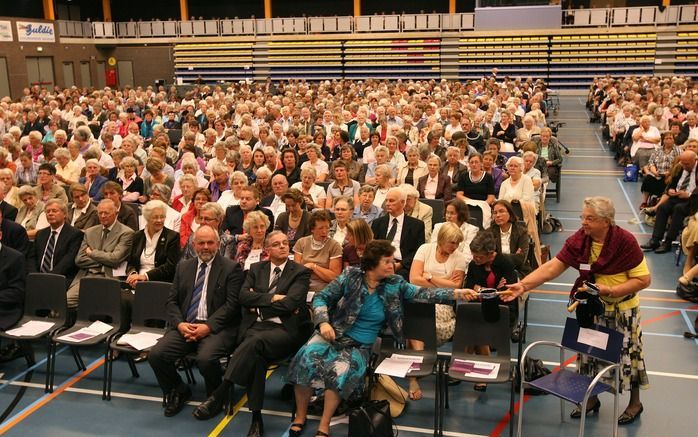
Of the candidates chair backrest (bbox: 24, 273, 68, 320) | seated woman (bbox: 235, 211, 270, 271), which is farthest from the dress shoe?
chair backrest (bbox: 24, 273, 68, 320)

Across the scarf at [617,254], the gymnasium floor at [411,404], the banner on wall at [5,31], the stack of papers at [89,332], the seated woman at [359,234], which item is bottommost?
the gymnasium floor at [411,404]

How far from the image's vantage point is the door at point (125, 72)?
33000 mm

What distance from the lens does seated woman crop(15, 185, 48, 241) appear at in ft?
23.7

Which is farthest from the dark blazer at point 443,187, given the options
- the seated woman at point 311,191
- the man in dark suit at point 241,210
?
the man in dark suit at point 241,210

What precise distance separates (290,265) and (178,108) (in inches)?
530

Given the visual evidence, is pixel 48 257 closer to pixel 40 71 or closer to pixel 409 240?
pixel 409 240

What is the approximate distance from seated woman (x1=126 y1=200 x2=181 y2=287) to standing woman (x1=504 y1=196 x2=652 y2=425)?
319cm

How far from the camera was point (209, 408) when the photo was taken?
4961 millimetres

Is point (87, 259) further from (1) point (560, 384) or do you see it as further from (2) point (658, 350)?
(2) point (658, 350)

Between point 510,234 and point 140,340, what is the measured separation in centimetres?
342

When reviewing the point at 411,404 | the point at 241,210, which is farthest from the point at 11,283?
the point at 411,404

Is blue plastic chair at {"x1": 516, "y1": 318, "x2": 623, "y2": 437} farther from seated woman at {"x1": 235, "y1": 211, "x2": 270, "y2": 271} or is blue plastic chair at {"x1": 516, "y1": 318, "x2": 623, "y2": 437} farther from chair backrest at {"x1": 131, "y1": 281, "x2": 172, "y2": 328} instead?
chair backrest at {"x1": 131, "y1": 281, "x2": 172, "y2": 328}

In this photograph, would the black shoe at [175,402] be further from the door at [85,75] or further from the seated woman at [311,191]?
the door at [85,75]

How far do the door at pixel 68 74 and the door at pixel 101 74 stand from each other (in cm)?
188
